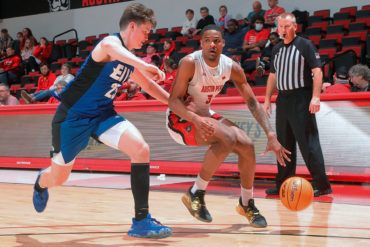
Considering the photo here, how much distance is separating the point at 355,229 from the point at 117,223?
6.74 feet

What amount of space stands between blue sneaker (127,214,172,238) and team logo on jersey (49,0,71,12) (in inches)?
681

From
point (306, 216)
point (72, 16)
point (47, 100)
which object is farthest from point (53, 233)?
point (72, 16)

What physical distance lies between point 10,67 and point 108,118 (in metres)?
14.8

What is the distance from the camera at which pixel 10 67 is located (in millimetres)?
17797

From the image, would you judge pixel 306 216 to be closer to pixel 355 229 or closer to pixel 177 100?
pixel 355 229

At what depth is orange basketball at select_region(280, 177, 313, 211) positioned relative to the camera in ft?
14.8

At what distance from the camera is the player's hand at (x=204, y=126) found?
13.5 feet

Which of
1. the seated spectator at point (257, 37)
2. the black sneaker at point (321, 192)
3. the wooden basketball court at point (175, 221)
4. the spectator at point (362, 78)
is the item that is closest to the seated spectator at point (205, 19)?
the seated spectator at point (257, 37)

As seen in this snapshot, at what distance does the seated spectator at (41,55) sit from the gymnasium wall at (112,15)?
2293 millimetres

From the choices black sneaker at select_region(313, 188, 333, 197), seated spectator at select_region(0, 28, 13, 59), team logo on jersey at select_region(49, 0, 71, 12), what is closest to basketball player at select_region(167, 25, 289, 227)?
black sneaker at select_region(313, 188, 333, 197)

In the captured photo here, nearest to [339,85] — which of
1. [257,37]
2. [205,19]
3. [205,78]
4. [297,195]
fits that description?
[297,195]

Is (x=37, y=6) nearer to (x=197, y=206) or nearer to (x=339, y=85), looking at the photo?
(x=339, y=85)

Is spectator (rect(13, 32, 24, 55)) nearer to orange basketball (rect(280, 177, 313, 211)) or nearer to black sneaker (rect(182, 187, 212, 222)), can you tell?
black sneaker (rect(182, 187, 212, 222))

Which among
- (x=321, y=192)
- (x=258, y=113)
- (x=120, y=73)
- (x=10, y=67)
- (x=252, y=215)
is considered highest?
(x=120, y=73)
